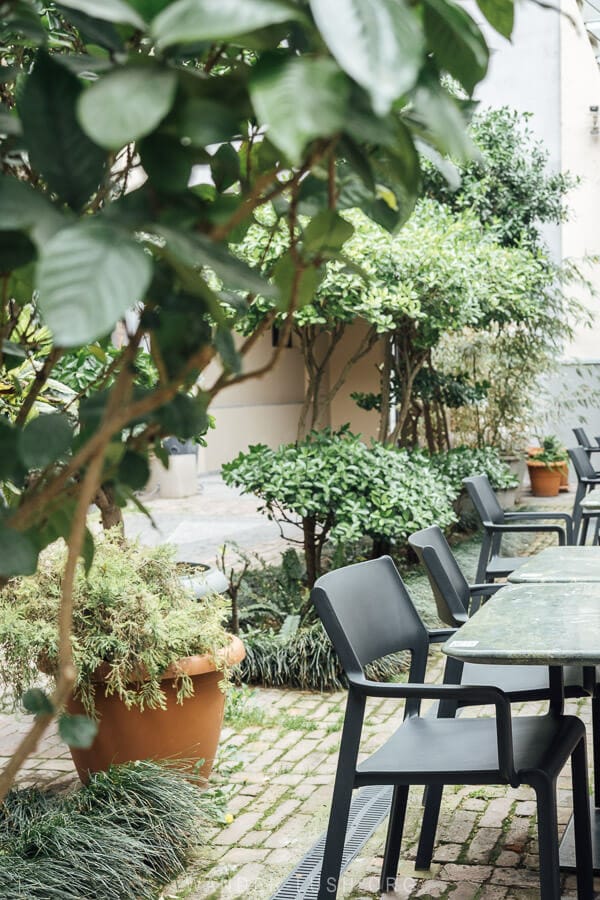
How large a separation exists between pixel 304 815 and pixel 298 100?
3676 millimetres

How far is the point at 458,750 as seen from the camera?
111 inches

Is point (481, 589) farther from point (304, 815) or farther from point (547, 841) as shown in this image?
point (547, 841)

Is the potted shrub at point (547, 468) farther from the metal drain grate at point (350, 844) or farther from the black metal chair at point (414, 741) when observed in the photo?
the black metal chair at point (414, 741)

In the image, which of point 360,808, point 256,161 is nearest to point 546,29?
point 360,808

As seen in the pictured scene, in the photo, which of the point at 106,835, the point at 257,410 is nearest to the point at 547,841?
the point at 106,835

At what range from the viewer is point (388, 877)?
3.23 metres

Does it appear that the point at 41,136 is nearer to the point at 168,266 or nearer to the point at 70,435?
the point at 168,266

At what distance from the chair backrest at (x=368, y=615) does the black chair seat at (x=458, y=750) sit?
247mm

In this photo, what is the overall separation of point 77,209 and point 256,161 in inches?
10.3

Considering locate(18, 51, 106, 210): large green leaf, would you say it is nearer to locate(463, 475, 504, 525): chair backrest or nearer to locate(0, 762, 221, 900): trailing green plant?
locate(0, 762, 221, 900): trailing green plant

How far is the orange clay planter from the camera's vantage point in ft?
42.6

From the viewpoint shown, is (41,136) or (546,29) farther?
(546,29)

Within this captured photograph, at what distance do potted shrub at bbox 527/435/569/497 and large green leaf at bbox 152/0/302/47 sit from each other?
12700 mm

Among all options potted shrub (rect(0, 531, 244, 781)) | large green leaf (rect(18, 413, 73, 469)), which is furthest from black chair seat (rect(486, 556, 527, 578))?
large green leaf (rect(18, 413, 73, 469))
